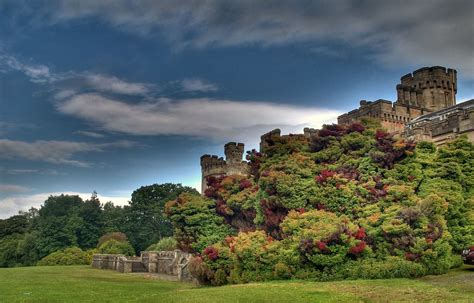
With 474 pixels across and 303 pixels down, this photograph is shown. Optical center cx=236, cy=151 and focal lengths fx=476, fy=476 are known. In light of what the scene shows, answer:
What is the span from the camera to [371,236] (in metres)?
22.1

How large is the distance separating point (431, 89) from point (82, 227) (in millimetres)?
59551

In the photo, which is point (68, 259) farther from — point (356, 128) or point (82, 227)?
point (356, 128)

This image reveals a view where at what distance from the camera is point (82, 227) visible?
81750mm

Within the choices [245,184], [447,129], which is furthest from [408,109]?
[245,184]

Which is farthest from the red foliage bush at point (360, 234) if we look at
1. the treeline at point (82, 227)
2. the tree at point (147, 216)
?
Result: the tree at point (147, 216)

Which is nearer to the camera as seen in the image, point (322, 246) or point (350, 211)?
point (322, 246)

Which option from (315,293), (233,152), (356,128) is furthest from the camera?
(233,152)

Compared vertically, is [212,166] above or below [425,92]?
below

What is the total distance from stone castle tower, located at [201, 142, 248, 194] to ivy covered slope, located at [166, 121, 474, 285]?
25127 mm

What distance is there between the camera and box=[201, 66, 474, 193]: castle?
136 ft

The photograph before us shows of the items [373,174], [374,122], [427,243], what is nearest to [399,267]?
[427,243]

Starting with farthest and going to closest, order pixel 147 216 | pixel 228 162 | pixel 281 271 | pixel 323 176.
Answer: pixel 147 216 → pixel 228 162 → pixel 323 176 → pixel 281 271

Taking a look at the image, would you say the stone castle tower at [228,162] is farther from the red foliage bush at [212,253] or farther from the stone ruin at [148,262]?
the red foliage bush at [212,253]

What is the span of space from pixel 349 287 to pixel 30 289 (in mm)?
15236
